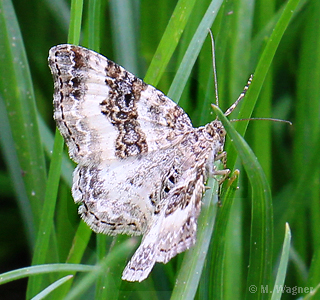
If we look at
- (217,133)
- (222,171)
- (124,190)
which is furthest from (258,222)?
(124,190)

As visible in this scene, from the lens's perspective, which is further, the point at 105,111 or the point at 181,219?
the point at 105,111

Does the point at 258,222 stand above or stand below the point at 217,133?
below

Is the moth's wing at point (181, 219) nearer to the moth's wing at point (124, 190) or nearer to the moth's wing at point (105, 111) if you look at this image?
the moth's wing at point (124, 190)

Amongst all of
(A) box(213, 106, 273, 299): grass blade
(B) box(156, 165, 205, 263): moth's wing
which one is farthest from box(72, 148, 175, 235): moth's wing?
(A) box(213, 106, 273, 299): grass blade

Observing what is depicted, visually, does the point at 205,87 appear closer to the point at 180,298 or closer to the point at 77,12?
the point at 77,12

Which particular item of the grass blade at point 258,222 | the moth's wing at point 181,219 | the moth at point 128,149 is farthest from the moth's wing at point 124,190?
the grass blade at point 258,222

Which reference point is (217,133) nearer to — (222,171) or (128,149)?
(222,171)
